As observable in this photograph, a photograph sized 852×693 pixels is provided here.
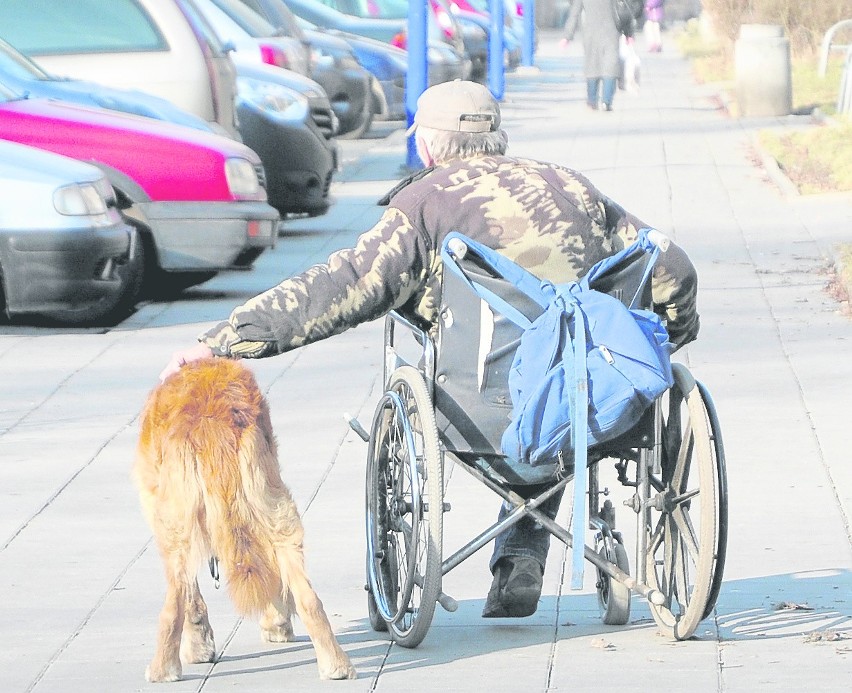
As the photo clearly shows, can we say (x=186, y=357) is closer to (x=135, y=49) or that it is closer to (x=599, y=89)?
(x=135, y=49)

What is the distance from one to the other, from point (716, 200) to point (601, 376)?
427 inches

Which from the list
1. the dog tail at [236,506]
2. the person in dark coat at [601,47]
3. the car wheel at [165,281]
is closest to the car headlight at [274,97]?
the car wheel at [165,281]

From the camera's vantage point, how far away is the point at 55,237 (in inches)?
359

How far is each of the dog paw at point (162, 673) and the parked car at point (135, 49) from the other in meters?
8.19

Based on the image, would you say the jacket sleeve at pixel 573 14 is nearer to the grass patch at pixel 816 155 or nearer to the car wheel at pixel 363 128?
the car wheel at pixel 363 128

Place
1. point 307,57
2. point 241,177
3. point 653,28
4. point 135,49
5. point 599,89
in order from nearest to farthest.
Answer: point 241,177 < point 135,49 < point 307,57 < point 599,89 < point 653,28

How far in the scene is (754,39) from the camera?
21984 millimetres

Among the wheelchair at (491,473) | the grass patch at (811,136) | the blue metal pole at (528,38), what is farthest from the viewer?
the blue metal pole at (528,38)

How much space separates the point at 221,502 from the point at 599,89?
69.5 feet

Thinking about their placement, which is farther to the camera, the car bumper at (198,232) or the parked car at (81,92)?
the parked car at (81,92)

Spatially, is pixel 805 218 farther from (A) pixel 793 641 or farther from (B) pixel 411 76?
(A) pixel 793 641

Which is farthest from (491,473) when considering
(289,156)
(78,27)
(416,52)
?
(416,52)

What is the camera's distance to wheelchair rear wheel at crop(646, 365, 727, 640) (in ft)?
14.2

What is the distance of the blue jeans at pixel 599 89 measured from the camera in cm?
2425
